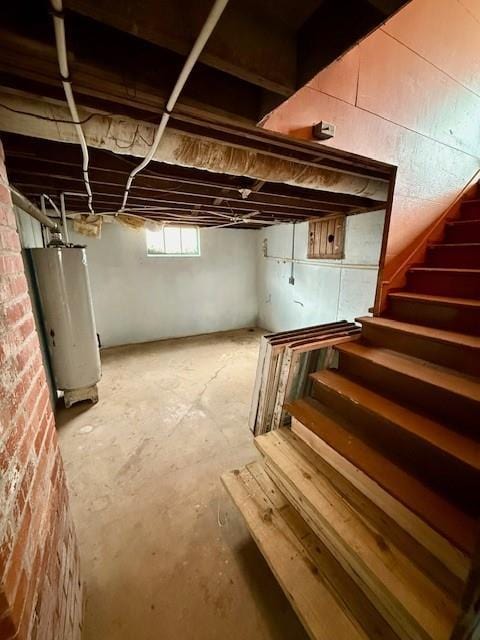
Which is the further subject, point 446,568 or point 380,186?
point 380,186

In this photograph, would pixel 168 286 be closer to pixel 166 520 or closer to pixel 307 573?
pixel 166 520

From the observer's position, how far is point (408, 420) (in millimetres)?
1384

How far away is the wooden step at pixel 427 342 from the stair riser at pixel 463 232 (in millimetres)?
1076

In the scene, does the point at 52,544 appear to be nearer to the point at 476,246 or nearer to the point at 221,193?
the point at 221,193

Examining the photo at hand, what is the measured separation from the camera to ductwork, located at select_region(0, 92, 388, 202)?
1212 mm

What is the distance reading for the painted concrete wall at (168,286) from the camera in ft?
14.9

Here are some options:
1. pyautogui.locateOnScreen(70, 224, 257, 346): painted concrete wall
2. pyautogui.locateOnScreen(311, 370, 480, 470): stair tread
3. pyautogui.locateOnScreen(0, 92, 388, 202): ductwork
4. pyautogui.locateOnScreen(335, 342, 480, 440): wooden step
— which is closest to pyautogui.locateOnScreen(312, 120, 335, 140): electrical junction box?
pyautogui.locateOnScreen(0, 92, 388, 202): ductwork

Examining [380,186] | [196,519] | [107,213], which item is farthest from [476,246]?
[107,213]

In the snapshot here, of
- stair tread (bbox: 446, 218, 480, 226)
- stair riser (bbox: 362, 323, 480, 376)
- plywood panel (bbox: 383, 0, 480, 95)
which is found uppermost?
A: plywood panel (bbox: 383, 0, 480, 95)

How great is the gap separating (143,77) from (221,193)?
5.74 feet

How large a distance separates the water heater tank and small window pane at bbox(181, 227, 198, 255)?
8.96 feet

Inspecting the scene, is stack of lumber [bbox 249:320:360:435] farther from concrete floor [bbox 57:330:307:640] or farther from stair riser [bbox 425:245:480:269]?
stair riser [bbox 425:245:480:269]

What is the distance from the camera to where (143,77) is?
1.07 metres

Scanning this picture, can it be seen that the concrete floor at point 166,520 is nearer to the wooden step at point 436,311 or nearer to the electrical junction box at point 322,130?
the wooden step at point 436,311
